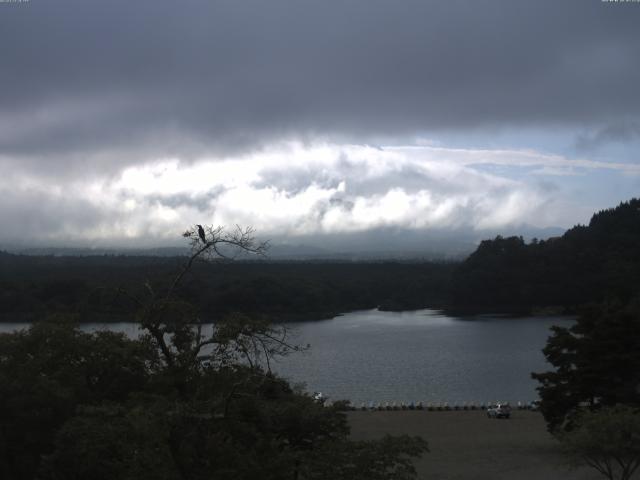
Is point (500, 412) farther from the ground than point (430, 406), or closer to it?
farther from the ground

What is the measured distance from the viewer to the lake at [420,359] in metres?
28.9

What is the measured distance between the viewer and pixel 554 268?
65.9 m

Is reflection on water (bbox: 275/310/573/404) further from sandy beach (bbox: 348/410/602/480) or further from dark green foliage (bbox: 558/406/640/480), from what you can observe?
dark green foliage (bbox: 558/406/640/480)

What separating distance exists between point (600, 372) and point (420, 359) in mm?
22450

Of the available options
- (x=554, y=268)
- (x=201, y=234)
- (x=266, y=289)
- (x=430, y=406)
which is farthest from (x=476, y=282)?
(x=201, y=234)

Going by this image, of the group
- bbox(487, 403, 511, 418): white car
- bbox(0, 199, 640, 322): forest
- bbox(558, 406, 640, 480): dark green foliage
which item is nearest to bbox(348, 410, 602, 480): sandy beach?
bbox(487, 403, 511, 418): white car

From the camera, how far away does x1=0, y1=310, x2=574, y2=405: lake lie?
94.7 ft

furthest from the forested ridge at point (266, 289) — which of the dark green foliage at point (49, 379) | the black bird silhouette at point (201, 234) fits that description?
the black bird silhouette at point (201, 234)

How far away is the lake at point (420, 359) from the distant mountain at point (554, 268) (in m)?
5.92

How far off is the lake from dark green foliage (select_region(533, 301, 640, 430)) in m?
7.43

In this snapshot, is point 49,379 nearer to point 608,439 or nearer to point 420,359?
point 608,439

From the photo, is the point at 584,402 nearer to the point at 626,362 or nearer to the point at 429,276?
the point at 626,362

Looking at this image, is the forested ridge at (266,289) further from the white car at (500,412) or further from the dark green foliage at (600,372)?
the dark green foliage at (600,372)

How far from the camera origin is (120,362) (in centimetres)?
A: 1128
